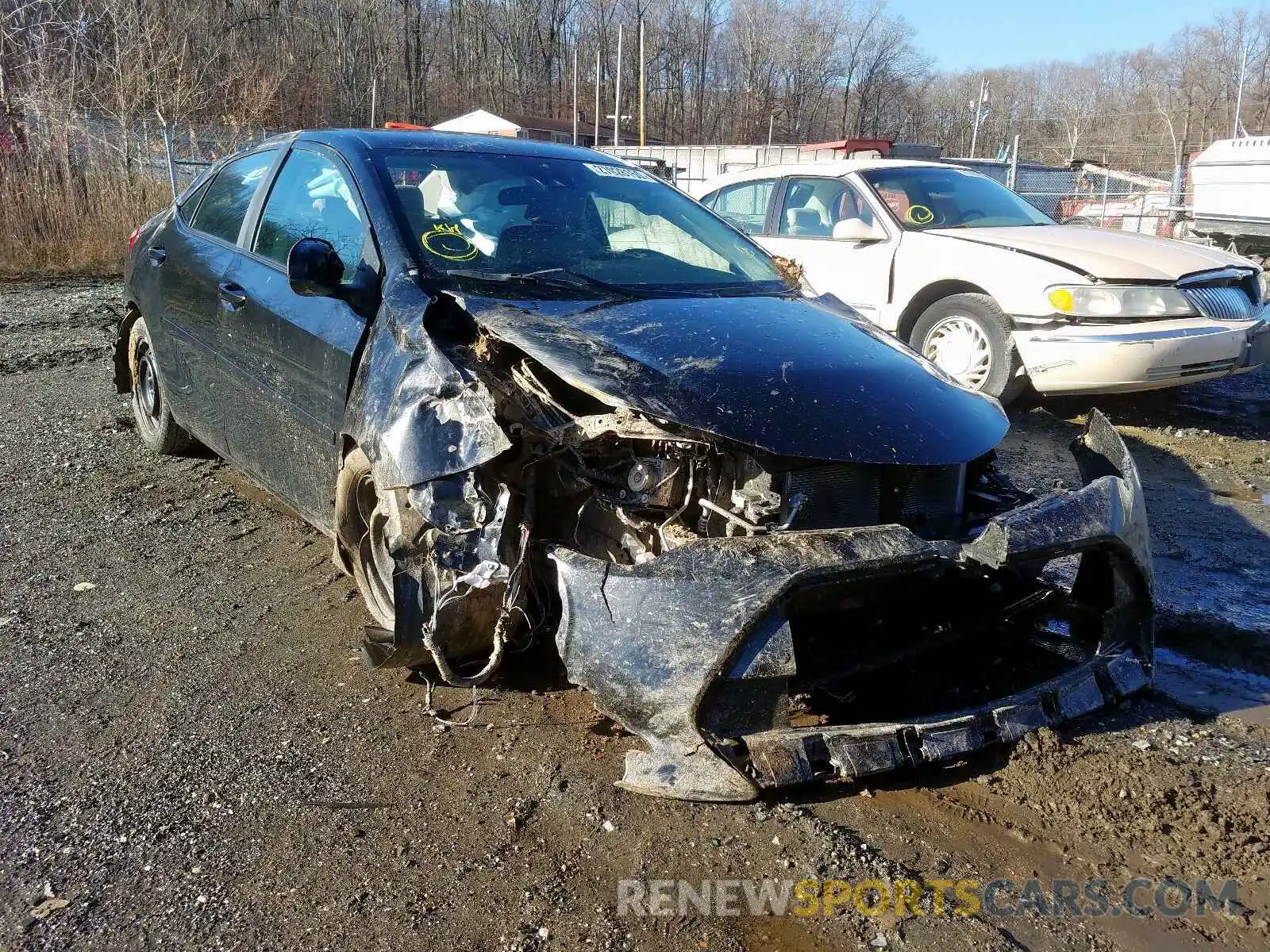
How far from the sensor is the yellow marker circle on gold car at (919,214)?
7.23 meters

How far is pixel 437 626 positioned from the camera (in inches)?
112

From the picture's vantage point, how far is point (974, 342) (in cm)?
671

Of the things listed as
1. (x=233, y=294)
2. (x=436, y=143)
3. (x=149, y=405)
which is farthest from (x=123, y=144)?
(x=436, y=143)

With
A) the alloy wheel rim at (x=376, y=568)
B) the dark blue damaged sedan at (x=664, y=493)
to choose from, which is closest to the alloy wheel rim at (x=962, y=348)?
the dark blue damaged sedan at (x=664, y=493)

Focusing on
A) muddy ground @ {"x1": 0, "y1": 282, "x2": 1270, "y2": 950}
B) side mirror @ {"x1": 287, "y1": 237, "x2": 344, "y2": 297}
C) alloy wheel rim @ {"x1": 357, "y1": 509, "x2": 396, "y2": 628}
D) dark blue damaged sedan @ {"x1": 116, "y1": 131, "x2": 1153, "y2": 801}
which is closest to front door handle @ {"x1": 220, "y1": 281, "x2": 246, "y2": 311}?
dark blue damaged sedan @ {"x1": 116, "y1": 131, "x2": 1153, "y2": 801}

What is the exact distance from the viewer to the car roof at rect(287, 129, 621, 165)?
3828 millimetres

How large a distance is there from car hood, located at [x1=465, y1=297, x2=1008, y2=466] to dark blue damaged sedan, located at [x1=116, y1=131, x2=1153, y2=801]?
1 cm

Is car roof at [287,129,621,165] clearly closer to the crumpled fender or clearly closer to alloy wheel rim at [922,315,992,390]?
the crumpled fender

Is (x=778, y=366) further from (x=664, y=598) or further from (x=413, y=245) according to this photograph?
(x=413, y=245)

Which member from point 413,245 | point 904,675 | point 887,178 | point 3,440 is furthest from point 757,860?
point 887,178

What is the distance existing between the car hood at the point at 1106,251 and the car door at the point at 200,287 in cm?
475

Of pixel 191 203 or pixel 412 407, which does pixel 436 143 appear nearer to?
pixel 412 407

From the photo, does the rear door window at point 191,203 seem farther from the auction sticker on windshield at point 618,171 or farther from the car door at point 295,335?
the auction sticker on windshield at point 618,171

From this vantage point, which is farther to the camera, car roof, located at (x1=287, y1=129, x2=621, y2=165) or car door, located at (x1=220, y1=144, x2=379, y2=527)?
car roof, located at (x1=287, y1=129, x2=621, y2=165)
